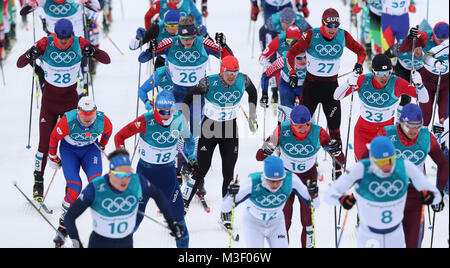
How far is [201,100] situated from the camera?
10070mm

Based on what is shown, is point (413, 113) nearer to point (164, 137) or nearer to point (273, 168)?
point (273, 168)

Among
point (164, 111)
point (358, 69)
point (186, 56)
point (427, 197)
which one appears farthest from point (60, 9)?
point (427, 197)

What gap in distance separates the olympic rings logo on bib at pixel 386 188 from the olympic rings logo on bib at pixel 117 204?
5.85ft

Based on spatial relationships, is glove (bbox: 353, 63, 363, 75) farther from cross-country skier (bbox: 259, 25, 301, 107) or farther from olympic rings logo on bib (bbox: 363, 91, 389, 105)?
cross-country skier (bbox: 259, 25, 301, 107)

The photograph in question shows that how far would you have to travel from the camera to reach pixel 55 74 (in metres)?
10.2

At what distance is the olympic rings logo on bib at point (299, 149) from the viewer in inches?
340

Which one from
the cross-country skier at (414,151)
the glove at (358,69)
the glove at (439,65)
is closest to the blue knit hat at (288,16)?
the glove at (358,69)

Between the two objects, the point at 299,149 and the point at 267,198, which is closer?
the point at 267,198

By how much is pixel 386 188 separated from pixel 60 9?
6.17m

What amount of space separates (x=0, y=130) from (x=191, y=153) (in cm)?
371

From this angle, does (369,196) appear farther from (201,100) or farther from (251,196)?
(201,100)

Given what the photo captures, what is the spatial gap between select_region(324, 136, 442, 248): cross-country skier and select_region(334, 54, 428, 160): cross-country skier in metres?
2.21

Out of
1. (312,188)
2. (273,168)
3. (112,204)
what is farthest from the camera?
(312,188)
